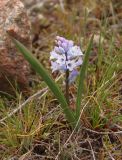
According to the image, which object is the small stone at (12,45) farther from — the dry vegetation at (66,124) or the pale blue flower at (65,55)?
the pale blue flower at (65,55)

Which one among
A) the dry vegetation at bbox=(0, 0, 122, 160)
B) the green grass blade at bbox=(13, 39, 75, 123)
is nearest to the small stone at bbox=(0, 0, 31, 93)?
the dry vegetation at bbox=(0, 0, 122, 160)

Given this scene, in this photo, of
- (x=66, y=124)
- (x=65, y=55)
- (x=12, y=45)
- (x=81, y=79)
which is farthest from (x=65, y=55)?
(x=12, y=45)

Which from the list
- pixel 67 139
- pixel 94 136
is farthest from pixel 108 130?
pixel 67 139

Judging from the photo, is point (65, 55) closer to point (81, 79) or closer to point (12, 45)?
point (81, 79)

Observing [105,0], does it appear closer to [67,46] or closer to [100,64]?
[100,64]

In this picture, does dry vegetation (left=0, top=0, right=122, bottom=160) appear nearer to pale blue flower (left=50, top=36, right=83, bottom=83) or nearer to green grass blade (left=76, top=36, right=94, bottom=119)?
green grass blade (left=76, top=36, right=94, bottom=119)

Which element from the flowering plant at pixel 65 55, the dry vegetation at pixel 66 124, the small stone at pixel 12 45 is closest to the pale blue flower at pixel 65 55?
the flowering plant at pixel 65 55

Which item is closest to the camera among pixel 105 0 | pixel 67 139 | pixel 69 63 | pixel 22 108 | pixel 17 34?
pixel 69 63
